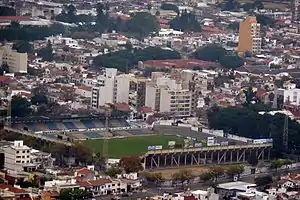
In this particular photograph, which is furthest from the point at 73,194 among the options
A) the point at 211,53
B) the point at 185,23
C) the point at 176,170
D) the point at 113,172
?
the point at 185,23

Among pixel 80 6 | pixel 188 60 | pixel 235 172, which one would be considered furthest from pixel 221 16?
pixel 235 172

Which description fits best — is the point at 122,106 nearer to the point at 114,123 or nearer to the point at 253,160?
the point at 114,123

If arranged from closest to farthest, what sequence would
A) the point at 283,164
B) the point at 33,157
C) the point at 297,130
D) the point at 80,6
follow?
the point at 33,157 → the point at 283,164 → the point at 297,130 → the point at 80,6

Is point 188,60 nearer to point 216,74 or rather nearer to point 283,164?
point 216,74

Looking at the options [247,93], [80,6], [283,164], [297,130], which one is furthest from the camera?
[80,6]

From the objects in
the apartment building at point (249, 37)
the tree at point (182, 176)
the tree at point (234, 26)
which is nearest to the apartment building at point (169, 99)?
the tree at point (182, 176)

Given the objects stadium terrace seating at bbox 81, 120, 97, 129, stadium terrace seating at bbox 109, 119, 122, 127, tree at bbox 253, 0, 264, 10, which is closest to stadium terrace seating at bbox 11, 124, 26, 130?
stadium terrace seating at bbox 81, 120, 97, 129

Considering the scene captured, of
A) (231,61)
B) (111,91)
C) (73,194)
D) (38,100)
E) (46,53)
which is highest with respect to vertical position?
(73,194)
